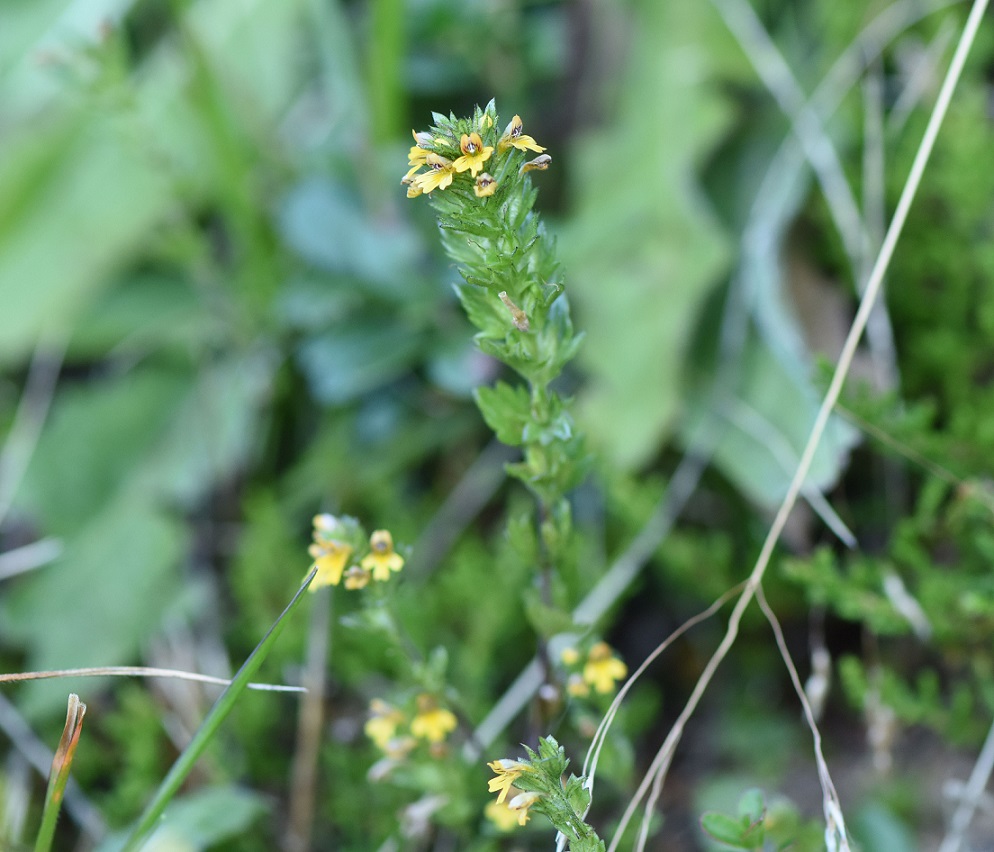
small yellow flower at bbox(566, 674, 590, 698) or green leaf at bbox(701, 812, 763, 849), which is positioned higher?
small yellow flower at bbox(566, 674, 590, 698)

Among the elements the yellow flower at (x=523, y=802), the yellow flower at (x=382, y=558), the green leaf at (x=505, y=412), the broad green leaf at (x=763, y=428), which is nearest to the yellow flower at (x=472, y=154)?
the green leaf at (x=505, y=412)

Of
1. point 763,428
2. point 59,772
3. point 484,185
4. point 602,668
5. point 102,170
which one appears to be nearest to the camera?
point 484,185

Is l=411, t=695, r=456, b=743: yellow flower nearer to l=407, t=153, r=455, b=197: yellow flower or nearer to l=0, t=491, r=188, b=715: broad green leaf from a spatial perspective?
l=407, t=153, r=455, b=197: yellow flower

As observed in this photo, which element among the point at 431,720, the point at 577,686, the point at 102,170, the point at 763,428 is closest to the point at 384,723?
the point at 431,720

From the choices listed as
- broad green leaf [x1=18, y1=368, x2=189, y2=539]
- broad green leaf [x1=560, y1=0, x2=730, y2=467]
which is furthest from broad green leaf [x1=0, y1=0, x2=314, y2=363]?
broad green leaf [x1=560, y1=0, x2=730, y2=467]

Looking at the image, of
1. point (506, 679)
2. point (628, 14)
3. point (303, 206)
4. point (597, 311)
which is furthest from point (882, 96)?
point (506, 679)

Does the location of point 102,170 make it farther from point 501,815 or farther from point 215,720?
point 501,815

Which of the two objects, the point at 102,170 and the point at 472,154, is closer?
the point at 472,154
